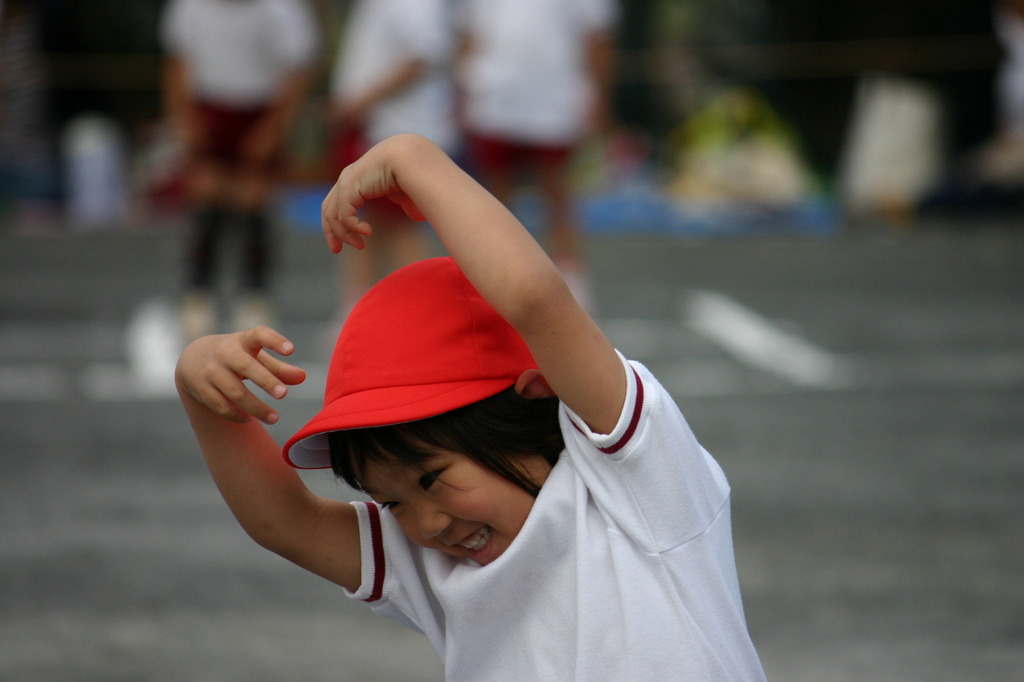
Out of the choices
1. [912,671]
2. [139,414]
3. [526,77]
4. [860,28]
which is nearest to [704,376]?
[526,77]

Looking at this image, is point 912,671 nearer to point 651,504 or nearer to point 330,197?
point 651,504

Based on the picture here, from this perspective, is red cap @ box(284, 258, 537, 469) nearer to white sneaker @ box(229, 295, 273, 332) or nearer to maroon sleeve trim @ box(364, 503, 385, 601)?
maroon sleeve trim @ box(364, 503, 385, 601)

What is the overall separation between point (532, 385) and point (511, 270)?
0.19m

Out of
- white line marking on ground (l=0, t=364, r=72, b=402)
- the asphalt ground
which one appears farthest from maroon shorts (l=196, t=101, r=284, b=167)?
white line marking on ground (l=0, t=364, r=72, b=402)

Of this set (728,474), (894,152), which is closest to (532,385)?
(728,474)

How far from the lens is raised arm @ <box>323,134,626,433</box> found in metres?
1.53

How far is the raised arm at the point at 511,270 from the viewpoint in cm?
153

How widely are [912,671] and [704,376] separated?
9.47 ft

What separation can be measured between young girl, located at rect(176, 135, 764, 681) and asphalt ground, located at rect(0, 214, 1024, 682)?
56.0 inches

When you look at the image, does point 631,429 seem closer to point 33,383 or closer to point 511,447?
point 511,447

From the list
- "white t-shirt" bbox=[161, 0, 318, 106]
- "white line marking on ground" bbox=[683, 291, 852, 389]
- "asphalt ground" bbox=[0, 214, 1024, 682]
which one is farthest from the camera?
"white t-shirt" bbox=[161, 0, 318, 106]

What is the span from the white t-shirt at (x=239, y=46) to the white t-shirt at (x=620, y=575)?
5166mm

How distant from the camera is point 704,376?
586 cm

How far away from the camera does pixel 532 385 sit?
1.66 metres
